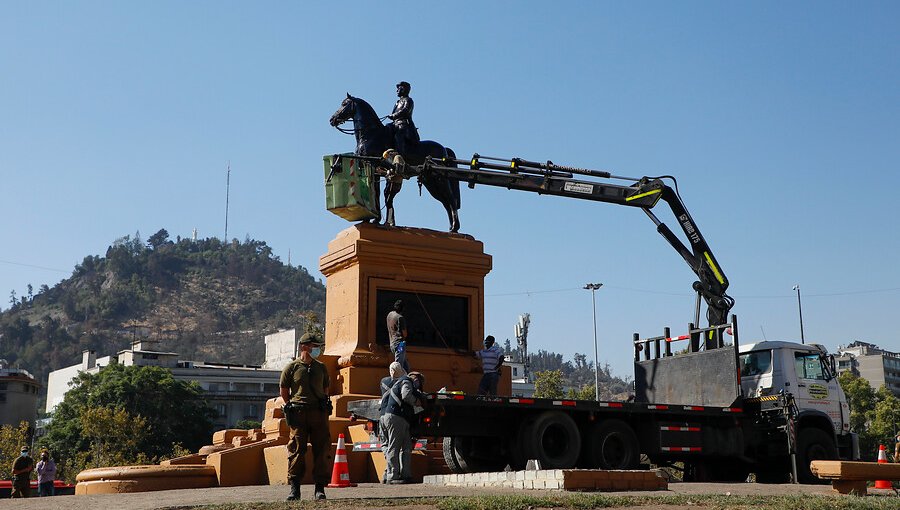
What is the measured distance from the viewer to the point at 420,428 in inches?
595

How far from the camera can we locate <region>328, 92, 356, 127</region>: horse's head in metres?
22.4

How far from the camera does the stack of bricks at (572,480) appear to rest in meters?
12.0

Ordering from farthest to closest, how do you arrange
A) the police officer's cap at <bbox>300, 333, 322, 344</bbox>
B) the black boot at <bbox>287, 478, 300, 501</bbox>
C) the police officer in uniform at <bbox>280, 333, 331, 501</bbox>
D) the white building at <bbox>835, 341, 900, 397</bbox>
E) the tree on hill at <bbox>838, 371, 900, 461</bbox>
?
the white building at <bbox>835, 341, 900, 397</bbox> → the tree on hill at <bbox>838, 371, 900, 461</bbox> → the police officer's cap at <bbox>300, 333, 322, 344</bbox> → the police officer in uniform at <bbox>280, 333, 331, 501</bbox> → the black boot at <bbox>287, 478, 300, 501</bbox>

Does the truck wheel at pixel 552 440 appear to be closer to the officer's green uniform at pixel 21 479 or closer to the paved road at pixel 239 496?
the paved road at pixel 239 496

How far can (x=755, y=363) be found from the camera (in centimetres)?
1956

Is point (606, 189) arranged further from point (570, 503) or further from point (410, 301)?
point (570, 503)

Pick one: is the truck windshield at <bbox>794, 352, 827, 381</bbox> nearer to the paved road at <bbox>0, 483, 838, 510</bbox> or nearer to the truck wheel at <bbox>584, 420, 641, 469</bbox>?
the truck wheel at <bbox>584, 420, 641, 469</bbox>

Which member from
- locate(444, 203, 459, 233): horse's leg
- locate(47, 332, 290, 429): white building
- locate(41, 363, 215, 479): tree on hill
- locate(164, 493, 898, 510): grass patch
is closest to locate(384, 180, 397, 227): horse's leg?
locate(444, 203, 459, 233): horse's leg

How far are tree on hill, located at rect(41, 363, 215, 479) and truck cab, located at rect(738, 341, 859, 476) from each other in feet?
184

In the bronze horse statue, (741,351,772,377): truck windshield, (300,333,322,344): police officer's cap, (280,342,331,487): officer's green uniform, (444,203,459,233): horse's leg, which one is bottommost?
(280,342,331,487): officer's green uniform

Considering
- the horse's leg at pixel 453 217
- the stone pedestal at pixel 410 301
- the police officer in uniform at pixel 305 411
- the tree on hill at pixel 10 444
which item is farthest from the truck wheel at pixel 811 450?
the tree on hill at pixel 10 444

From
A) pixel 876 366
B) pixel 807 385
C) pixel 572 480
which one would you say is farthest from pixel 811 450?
pixel 876 366

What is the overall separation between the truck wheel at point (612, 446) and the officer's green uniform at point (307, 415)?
Answer: 6144mm

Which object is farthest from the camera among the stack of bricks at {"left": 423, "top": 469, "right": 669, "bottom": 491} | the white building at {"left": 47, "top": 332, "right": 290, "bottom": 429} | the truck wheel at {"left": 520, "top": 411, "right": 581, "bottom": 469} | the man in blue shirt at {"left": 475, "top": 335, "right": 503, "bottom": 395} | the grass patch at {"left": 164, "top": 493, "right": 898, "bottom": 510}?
the white building at {"left": 47, "top": 332, "right": 290, "bottom": 429}
